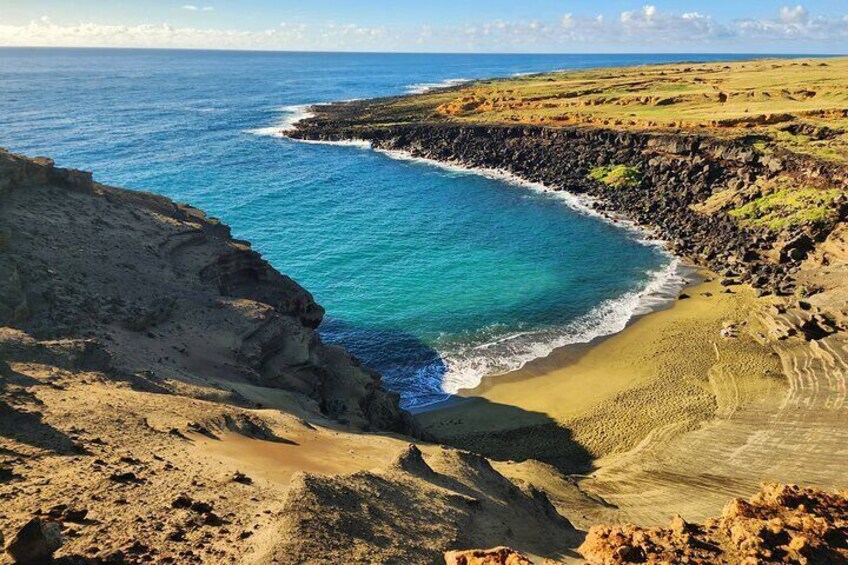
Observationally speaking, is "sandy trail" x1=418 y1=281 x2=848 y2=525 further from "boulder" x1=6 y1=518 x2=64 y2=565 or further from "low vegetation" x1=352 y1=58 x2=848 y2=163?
"low vegetation" x1=352 y1=58 x2=848 y2=163

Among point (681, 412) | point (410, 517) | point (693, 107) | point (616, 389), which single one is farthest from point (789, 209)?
point (410, 517)

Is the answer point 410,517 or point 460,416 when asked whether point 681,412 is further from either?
point 410,517

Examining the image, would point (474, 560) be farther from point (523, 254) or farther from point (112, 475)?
point (523, 254)

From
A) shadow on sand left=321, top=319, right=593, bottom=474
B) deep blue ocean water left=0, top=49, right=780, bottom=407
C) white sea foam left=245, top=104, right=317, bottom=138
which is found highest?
white sea foam left=245, top=104, right=317, bottom=138

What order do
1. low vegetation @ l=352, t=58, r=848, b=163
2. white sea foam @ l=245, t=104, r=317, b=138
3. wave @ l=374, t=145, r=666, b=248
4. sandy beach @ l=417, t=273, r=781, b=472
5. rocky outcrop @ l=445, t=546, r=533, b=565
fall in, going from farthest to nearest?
white sea foam @ l=245, t=104, r=317, b=138 → low vegetation @ l=352, t=58, r=848, b=163 → wave @ l=374, t=145, r=666, b=248 → sandy beach @ l=417, t=273, r=781, b=472 → rocky outcrop @ l=445, t=546, r=533, b=565

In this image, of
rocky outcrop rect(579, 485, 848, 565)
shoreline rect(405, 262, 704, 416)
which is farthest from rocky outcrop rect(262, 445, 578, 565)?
shoreline rect(405, 262, 704, 416)

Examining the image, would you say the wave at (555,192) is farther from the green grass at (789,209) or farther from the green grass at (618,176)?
the green grass at (789,209)
